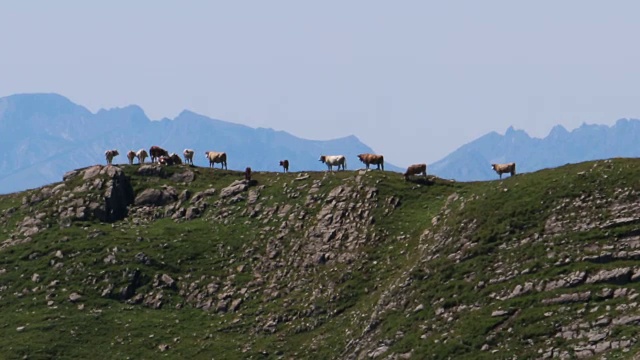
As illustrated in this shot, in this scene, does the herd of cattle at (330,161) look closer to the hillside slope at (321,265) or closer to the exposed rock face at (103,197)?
the hillside slope at (321,265)

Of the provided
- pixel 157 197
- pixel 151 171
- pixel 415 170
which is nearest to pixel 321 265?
pixel 415 170

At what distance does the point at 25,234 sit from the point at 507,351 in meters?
57.4

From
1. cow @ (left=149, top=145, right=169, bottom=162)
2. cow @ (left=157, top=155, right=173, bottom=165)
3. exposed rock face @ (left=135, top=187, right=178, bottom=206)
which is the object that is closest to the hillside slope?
exposed rock face @ (left=135, top=187, right=178, bottom=206)

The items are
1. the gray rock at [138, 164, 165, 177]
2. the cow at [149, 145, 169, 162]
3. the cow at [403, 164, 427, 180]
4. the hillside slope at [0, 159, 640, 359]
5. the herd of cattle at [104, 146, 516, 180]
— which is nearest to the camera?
the hillside slope at [0, 159, 640, 359]

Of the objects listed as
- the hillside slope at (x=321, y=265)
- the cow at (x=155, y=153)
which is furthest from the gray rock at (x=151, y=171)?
the cow at (x=155, y=153)

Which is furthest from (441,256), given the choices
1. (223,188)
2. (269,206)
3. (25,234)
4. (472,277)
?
(25,234)

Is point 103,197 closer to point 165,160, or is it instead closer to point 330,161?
point 165,160

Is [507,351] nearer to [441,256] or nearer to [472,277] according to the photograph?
[472,277]

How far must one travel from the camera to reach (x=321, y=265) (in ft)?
311

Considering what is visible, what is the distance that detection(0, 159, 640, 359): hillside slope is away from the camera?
72.7 metres

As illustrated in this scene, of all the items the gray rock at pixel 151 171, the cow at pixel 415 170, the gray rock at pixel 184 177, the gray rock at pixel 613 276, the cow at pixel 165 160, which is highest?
the cow at pixel 165 160

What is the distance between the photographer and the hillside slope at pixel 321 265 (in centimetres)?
7269

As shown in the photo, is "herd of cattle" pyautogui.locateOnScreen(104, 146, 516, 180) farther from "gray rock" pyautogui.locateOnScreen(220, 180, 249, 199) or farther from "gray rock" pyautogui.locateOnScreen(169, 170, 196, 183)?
"gray rock" pyautogui.locateOnScreen(169, 170, 196, 183)

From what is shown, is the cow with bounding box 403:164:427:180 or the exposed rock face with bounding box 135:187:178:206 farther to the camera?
the exposed rock face with bounding box 135:187:178:206
